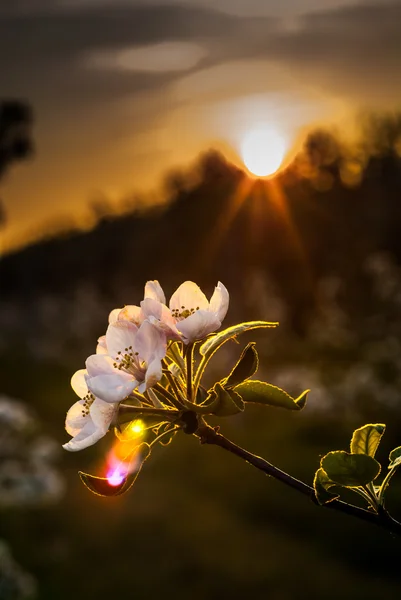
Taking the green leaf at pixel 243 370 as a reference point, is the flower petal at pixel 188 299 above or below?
above

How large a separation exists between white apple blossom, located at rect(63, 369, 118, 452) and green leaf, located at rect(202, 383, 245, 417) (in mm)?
169

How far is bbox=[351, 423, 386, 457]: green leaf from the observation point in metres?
1.10

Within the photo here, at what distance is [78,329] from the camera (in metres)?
29.7

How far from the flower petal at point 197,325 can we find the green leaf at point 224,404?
0.17m

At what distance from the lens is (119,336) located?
3.75 ft

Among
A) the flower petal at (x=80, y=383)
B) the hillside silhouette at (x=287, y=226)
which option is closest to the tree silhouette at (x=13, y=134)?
the hillside silhouette at (x=287, y=226)

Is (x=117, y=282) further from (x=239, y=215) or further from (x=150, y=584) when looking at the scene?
(x=150, y=584)

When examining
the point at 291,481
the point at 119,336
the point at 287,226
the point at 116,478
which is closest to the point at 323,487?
the point at 291,481

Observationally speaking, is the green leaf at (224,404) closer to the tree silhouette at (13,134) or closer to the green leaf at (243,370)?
the green leaf at (243,370)

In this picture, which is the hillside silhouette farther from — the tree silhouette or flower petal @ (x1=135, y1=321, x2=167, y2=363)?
flower petal @ (x1=135, y1=321, x2=167, y2=363)

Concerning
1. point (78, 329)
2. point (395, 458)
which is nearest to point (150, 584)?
point (395, 458)

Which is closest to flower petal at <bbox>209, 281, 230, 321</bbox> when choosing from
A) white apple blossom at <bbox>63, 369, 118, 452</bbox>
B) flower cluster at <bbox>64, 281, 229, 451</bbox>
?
flower cluster at <bbox>64, 281, 229, 451</bbox>

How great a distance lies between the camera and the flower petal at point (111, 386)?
1.02 meters

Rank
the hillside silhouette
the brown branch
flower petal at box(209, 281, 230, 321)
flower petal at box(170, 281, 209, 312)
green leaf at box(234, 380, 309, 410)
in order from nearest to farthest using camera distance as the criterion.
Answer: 1. the brown branch
2. green leaf at box(234, 380, 309, 410)
3. flower petal at box(209, 281, 230, 321)
4. flower petal at box(170, 281, 209, 312)
5. the hillside silhouette
